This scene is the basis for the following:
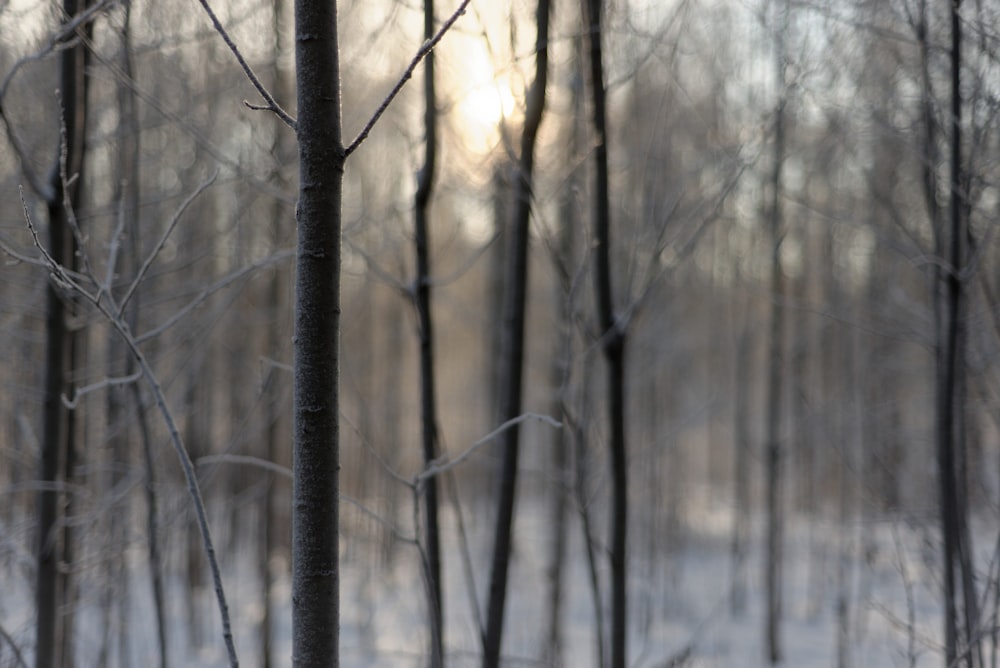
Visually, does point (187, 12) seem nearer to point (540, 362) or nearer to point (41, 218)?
point (41, 218)

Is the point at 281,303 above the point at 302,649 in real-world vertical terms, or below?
above

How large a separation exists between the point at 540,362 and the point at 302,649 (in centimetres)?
912

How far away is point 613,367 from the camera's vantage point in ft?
7.06

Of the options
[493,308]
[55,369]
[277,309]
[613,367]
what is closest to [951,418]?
[613,367]

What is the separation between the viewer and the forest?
2.04 meters

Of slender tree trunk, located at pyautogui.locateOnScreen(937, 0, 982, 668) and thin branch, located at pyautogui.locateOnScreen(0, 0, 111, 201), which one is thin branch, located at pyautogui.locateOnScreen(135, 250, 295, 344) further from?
slender tree trunk, located at pyautogui.locateOnScreen(937, 0, 982, 668)

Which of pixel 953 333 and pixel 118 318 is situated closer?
pixel 118 318

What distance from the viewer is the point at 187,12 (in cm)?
424

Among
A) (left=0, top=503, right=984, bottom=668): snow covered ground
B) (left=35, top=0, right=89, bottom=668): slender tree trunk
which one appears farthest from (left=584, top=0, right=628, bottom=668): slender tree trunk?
(left=0, top=503, right=984, bottom=668): snow covered ground

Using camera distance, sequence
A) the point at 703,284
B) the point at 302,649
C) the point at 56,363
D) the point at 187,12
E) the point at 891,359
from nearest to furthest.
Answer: the point at 302,649 → the point at 56,363 → the point at 187,12 → the point at 891,359 → the point at 703,284

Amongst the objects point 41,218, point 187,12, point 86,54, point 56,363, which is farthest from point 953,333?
point 187,12

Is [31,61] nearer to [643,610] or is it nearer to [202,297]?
[202,297]

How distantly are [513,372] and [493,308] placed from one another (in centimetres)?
580

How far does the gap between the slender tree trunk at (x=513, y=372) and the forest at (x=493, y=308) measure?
0.5 inches
